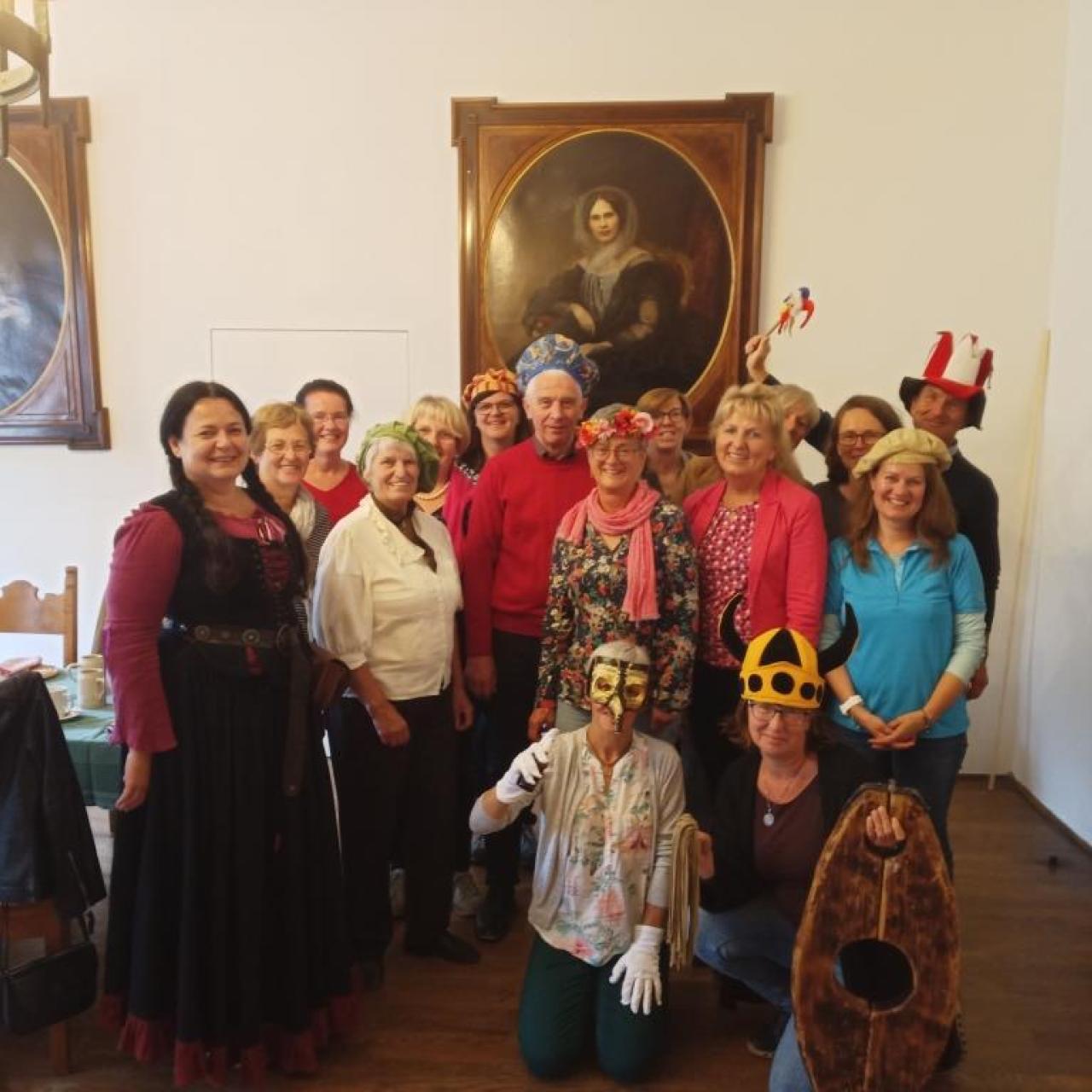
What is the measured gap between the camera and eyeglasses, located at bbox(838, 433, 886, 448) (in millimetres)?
2439

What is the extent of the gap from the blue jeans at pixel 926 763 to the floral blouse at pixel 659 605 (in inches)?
18.0

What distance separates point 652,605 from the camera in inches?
81.7

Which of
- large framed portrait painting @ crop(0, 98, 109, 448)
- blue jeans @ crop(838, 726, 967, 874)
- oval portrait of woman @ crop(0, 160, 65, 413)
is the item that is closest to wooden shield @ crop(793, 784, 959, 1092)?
blue jeans @ crop(838, 726, 967, 874)

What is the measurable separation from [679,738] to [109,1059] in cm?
156

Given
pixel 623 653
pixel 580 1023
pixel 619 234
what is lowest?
pixel 580 1023

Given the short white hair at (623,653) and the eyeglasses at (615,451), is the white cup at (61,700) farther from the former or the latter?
the eyeglasses at (615,451)

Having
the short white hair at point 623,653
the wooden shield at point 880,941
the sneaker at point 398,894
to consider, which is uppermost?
the short white hair at point 623,653

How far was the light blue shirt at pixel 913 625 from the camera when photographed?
210 centimetres

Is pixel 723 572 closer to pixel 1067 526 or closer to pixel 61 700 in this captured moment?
pixel 61 700

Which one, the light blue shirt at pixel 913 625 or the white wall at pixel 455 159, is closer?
the light blue shirt at pixel 913 625

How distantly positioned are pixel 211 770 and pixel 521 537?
0.98 m

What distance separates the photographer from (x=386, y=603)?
2.11 m

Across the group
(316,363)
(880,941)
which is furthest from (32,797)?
(316,363)

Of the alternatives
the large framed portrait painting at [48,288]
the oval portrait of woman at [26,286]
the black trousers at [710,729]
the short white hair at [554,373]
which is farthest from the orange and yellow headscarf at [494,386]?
the oval portrait of woman at [26,286]
